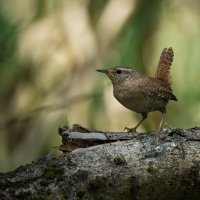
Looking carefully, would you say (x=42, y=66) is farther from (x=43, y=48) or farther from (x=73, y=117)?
(x=73, y=117)

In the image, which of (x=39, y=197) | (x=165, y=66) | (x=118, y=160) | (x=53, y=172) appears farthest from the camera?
(x=165, y=66)

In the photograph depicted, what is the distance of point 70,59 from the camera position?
4.18m

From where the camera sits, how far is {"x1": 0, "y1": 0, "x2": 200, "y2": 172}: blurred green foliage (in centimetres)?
394

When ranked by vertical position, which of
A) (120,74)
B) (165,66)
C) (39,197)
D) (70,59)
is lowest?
(39,197)

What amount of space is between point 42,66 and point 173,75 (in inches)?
50.5

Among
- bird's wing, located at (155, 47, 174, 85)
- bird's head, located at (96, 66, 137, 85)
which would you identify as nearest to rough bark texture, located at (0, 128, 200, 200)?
bird's head, located at (96, 66, 137, 85)

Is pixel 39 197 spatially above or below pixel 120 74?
below

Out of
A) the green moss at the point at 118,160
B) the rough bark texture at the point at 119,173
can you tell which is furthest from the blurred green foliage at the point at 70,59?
the green moss at the point at 118,160

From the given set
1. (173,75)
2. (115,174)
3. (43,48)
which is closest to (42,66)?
(43,48)

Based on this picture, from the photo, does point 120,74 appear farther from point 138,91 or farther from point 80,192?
point 80,192

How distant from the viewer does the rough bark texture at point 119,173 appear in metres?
1.63

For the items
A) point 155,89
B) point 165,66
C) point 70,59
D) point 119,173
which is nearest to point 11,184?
point 119,173

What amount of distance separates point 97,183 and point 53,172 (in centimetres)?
18

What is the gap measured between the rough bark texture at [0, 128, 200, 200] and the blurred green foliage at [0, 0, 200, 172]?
190 cm
